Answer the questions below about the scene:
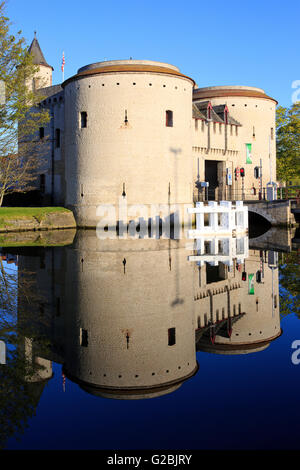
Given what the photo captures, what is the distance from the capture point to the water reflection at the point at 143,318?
4172 millimetres

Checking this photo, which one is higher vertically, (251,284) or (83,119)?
(83,119)

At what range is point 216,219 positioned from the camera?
19422 millimetres

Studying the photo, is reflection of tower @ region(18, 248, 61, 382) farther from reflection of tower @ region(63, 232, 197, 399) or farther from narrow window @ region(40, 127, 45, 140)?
→ narrow window @ region(40, 127, 45, 140)

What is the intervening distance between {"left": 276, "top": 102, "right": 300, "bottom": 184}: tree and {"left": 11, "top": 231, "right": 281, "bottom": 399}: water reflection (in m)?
35.5

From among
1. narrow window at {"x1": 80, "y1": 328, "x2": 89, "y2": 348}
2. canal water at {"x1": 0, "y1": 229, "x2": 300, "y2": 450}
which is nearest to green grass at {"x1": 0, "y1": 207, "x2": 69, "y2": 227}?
canal water at {"x1": 0, "y1": 229, "x2": 300, "y2": 450}

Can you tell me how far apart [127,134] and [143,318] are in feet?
64.5

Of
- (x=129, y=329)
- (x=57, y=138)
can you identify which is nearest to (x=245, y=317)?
(x=129, y=329)

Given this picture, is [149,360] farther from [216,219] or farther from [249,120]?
[249,120]

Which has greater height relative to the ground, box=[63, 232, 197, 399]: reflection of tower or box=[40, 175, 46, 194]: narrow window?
box=[40, 175, 46, 194]: narrow window

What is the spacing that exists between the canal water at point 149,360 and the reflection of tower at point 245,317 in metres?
0.02

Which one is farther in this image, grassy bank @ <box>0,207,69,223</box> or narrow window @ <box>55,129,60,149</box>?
narrow window @ <box>55,129,60,149</box>

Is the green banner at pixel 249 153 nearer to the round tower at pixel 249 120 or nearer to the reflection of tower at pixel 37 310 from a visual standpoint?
the round tower at pixel 249 120

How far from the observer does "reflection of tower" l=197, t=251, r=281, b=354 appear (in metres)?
5.11

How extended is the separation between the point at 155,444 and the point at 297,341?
277 cm
